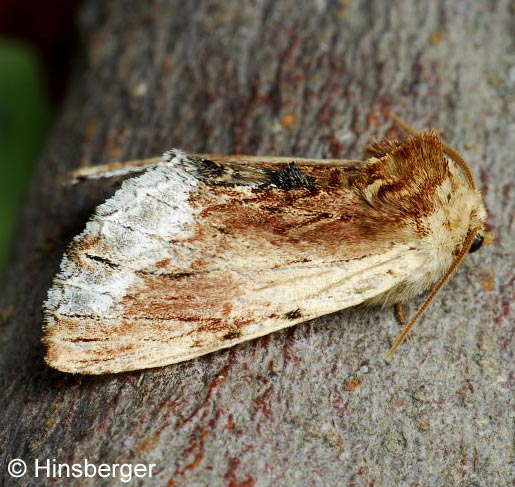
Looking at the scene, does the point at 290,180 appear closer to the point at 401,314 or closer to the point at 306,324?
the point at 306,324

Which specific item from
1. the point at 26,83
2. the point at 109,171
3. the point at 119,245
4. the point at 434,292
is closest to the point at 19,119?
the point at 26,83

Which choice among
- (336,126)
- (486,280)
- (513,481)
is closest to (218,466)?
(513,481)

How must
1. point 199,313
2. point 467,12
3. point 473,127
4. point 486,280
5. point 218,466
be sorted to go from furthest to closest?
point 467,12 → point 473,127 → point 486,280 → point 199,313 → point 218,466

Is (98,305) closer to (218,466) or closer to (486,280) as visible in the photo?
(218,466)

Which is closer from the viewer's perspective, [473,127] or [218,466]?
[218,466]

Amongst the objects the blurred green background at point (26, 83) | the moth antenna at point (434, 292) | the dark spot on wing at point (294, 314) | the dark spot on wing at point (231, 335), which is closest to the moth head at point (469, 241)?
the moth antenna at point (434, 292)

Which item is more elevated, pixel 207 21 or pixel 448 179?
pixel 207 21

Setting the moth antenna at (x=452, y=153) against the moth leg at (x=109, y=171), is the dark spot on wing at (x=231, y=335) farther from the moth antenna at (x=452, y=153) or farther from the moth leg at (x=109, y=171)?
the moth antenna at (x=452, y=153)
